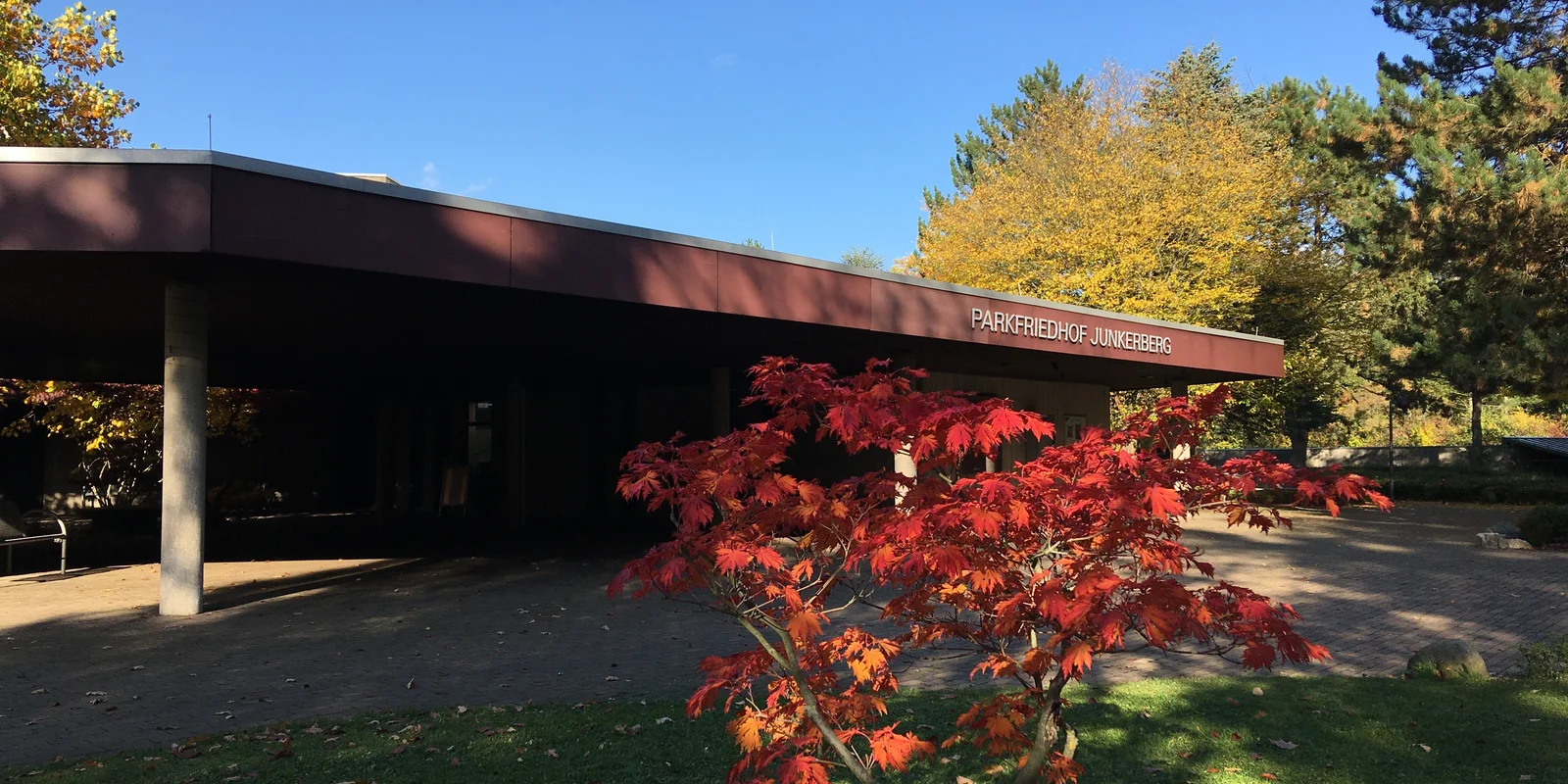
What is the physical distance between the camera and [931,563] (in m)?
3.32

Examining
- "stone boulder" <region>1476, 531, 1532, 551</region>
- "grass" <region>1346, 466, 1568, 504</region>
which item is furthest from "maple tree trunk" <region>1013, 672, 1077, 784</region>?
"grass" <region>1346, 466, 1568, 504</region>

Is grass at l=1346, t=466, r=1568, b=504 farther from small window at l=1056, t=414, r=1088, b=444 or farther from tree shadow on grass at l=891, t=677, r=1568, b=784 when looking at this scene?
tree shadow on grass at l=891, t=677, r=1568, b=784

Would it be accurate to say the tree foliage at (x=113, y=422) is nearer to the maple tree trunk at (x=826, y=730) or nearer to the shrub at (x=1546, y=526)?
the maple tree trunk at (x=826, y=730)

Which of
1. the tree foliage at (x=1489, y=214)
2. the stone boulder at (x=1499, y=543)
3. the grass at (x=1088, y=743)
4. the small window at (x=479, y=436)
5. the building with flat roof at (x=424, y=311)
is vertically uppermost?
the tree foliage at (x=1489, y=214)

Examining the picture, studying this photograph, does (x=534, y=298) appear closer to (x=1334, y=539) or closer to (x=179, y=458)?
(x=179, y=458)

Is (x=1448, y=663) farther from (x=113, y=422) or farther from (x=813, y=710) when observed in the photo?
(x=113, y=422)

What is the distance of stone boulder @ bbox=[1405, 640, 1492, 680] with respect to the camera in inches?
268

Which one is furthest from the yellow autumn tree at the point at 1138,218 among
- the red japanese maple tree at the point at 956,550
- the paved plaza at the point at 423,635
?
the red japanese maple tree at the point at 956,550

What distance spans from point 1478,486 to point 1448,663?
2435 cm

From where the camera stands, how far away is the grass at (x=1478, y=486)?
2491 cm

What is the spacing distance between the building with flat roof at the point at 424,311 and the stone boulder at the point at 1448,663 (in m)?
6.73

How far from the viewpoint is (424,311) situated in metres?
11.4

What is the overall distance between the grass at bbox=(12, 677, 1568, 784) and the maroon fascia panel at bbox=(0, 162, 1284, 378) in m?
4.26

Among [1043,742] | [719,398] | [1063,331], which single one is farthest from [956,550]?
[719,398]
